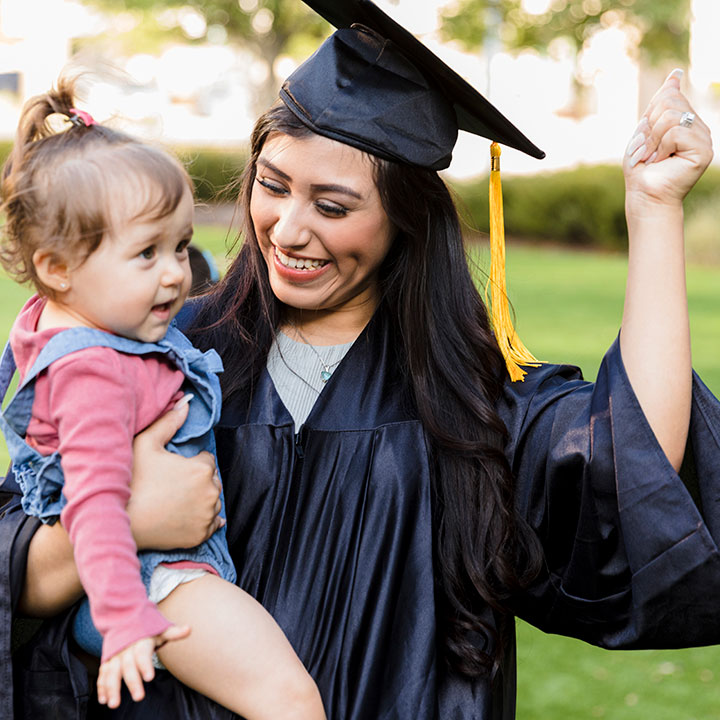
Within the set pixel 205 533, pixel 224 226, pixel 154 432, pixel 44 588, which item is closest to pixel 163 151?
pixel 154 432

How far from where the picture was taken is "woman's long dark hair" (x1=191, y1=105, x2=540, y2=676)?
2.28 metres

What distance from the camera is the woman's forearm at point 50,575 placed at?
80.7 inches

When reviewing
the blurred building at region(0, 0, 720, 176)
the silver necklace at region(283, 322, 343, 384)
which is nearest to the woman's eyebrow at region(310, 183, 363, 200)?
the silver necklace at region(283, 322, 343, 384)

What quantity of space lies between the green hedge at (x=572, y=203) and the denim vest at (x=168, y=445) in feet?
53.9

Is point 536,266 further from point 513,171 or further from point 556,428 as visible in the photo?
point 556,428

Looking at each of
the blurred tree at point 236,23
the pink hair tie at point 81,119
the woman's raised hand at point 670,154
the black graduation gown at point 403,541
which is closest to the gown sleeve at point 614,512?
the black graduation gown at point 403,541

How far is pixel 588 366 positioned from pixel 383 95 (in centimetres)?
711

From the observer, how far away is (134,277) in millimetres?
1927

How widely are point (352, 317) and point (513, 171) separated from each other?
66.8ft

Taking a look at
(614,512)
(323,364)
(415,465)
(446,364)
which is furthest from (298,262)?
(614,512)

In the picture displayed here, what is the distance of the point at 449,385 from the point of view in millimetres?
2387

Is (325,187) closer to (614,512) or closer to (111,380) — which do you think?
(111,380)

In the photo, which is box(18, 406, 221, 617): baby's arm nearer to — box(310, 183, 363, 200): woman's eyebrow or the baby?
the baby

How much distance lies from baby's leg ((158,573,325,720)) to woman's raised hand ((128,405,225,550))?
102 millimetres
